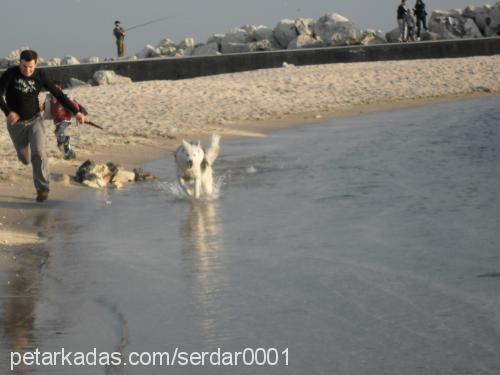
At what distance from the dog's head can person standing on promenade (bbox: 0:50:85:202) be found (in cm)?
111

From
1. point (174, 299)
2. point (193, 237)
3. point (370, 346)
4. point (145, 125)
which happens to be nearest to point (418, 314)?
point (370, 346)

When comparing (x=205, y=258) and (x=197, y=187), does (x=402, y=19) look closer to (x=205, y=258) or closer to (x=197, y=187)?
(x=197, y=187)

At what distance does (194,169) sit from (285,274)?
149 inches

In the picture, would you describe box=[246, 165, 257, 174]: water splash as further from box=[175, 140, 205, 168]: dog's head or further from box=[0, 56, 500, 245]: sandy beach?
box=[175, 140, 205, 168]: dog's head

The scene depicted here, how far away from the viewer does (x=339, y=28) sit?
129 ft

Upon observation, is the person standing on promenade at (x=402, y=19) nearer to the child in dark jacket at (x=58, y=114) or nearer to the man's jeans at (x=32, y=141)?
the child in dark jacket at (x=58, y=114)

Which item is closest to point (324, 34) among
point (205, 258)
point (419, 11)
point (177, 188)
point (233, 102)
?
point (419, 11)

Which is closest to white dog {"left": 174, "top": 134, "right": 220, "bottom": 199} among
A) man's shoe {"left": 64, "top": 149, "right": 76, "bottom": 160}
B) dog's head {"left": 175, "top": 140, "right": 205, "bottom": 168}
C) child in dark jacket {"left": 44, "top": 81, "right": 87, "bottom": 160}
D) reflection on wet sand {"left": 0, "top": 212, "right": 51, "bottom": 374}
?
dog's head {"left": 175, "top": 140, "right": 205, "bottom": 168}

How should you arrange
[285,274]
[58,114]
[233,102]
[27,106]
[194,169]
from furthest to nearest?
[233,102] < [58,114] < [194,169] < [27,106] < [285,274]

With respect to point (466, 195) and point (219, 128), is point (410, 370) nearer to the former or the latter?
point (466, 195)

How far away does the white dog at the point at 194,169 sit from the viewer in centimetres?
1133

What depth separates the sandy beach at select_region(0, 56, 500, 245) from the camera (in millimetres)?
15992

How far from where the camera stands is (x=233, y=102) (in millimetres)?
23516

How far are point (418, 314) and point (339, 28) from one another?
3335 cm
